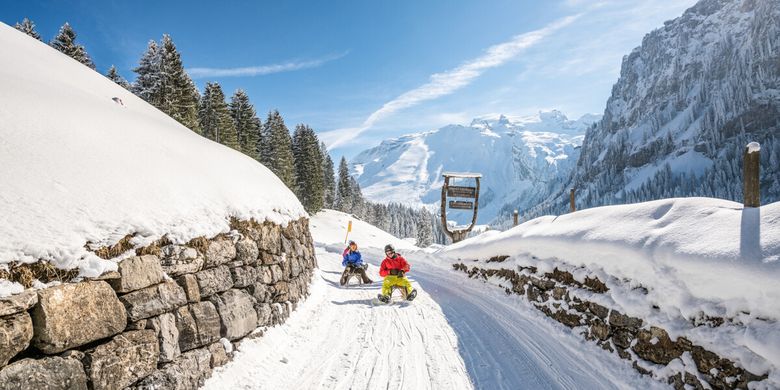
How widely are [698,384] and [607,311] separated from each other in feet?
5.72

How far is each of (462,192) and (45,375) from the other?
1795 centimetres

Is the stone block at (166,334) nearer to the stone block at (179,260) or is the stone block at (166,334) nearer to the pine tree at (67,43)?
the stone block at (179,260)

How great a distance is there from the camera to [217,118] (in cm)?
3644

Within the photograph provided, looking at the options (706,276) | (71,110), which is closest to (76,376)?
(71,110)

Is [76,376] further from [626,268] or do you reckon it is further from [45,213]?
[626,268]

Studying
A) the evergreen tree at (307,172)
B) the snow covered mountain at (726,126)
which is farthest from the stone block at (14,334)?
the snow covered mountain at (726,126)

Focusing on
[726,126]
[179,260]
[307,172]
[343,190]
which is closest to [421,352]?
[179,260]

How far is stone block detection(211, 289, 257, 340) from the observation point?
17.1ft

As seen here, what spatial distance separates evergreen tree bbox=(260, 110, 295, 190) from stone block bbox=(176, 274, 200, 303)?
38.0m

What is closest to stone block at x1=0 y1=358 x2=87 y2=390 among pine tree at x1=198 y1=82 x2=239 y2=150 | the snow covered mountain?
pine tree at x1=198 y1=82 x2=239 y2=150

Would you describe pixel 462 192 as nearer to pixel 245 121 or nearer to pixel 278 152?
pixel 278 152

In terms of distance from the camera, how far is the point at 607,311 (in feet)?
19.3

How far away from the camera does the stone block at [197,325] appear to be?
4441mm

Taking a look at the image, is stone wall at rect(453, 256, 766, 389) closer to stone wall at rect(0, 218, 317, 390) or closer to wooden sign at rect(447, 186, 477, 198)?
stone wall at rect(0, 218, 317, 390)
